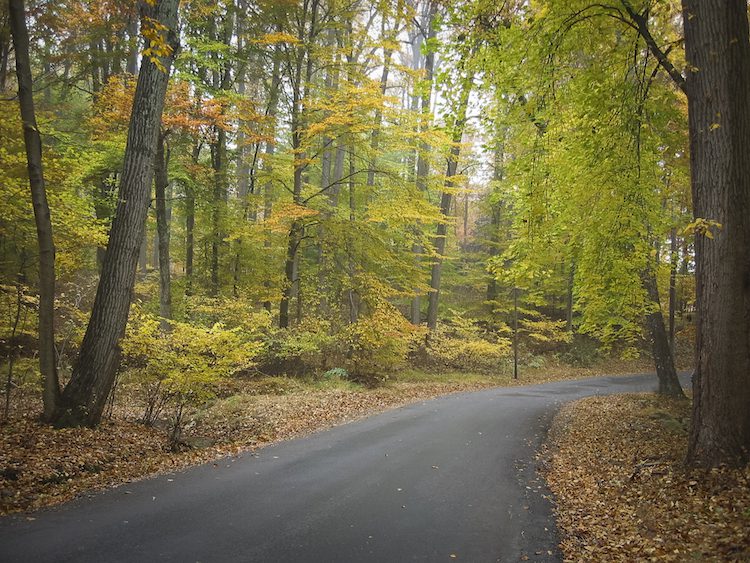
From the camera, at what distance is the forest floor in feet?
18.5

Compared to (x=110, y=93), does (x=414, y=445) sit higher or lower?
lower

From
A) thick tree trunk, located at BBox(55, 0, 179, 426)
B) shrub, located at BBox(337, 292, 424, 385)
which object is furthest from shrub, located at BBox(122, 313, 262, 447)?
shrub, located at BBox(337, 292, 424, 385)

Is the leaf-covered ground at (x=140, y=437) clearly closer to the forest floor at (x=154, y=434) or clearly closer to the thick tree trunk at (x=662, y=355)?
the forest floor at (x=154, y=434)

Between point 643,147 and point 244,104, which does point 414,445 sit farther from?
point 244,104

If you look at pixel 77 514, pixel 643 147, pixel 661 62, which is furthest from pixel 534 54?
pixel 77 514

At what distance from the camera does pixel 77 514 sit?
15.8 ft

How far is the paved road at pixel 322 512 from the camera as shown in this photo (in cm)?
424

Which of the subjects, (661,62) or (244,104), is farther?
(244,104)

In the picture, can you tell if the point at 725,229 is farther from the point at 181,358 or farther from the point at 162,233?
the point at 162,233

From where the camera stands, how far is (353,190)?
58.4ft

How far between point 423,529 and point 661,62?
22.2 ft

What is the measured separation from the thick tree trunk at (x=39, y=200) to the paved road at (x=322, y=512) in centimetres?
248

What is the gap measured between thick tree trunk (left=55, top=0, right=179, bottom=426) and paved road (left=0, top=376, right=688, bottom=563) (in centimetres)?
221

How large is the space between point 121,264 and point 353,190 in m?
11.2
